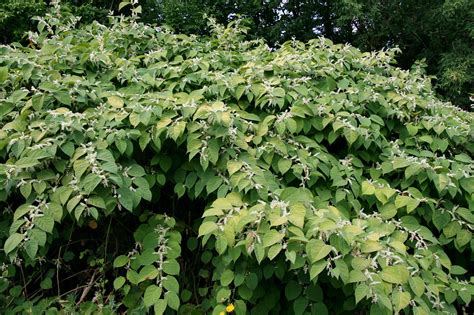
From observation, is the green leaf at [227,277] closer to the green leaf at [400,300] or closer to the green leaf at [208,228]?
the green leaf at [208,228]

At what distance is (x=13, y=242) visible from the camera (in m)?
1.57

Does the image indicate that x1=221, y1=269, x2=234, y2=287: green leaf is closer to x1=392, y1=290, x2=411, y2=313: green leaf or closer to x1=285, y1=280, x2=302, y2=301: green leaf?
x1=285, y1=280, x2=302, y2=301: green leaf

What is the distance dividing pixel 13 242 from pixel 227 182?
28.8 inches

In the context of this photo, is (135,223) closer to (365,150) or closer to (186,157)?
(186,157)

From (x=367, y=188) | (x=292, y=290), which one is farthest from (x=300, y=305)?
(x=367, y=188)

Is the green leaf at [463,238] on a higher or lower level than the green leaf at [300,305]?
higher

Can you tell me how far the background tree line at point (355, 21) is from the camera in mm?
6664

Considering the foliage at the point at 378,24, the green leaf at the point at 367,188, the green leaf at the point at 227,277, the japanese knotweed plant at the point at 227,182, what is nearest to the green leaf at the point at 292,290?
the japanese knotweed plant at the point at 227,182

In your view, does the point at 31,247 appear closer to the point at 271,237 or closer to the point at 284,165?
the point at 271,237

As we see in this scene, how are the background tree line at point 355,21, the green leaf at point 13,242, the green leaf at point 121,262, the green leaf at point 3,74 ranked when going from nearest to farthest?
the green leaf at point 13,242 → the green leaf at point 121,262 → the green leaf at point 3,74 → the background tree line at point 355,21

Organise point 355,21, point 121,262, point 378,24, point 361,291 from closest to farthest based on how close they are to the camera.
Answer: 1. point 361,291
2. point 121,262
3. point 378,24
4. point 355,21

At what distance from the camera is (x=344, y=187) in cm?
203

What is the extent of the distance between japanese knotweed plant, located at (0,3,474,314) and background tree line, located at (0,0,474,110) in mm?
4057

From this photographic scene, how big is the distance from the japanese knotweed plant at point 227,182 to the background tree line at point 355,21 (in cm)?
Answer: 406
